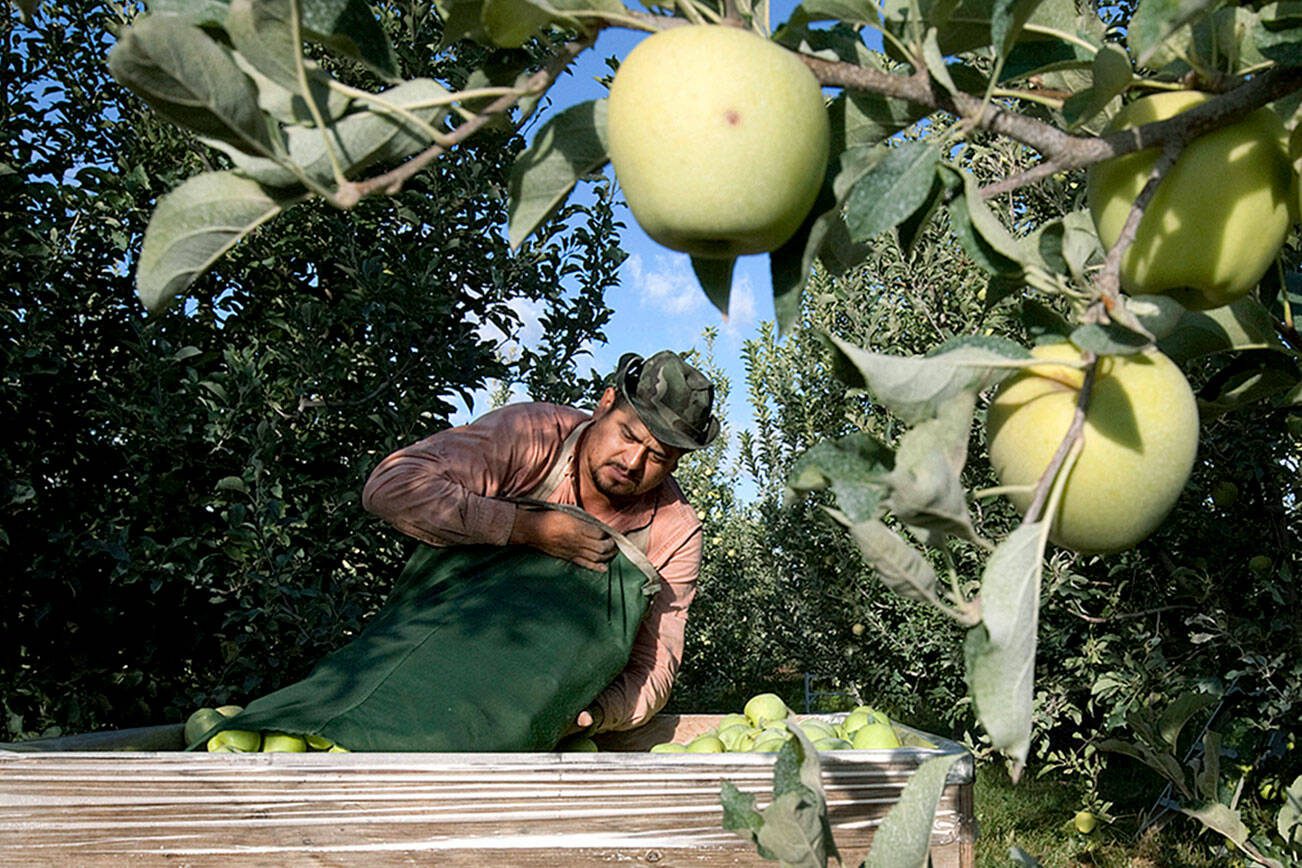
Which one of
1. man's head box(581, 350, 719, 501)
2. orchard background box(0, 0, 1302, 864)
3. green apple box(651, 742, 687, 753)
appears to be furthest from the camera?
orchard background box(0, 0, 1302, 864)

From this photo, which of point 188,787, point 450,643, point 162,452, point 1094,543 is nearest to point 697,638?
point 162,452

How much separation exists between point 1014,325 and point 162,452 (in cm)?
273

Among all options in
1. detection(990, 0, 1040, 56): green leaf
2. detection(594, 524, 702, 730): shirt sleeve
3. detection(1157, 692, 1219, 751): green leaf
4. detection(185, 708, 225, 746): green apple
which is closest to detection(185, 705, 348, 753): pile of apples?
detection(185, 708, 225, 746): green apple

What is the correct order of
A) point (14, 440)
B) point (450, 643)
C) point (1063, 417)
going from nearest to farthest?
point (1063, 417), point (450, 643), point (14, 440)

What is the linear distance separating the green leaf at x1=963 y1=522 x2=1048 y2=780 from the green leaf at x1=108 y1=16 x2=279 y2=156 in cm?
41

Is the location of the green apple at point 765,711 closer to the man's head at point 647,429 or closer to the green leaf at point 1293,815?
the man's head at point 647,429

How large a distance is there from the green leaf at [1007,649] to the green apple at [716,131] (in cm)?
21

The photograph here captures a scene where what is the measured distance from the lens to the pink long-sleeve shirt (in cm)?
236

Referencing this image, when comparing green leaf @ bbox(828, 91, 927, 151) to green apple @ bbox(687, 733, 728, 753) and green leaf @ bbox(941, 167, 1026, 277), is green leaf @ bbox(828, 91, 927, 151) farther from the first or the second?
green apple @ bbox(687, 733, 728, 753)

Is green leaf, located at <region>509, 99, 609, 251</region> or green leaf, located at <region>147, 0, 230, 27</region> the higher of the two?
green leaf, located at <region>147, 0, 230, 27</region>

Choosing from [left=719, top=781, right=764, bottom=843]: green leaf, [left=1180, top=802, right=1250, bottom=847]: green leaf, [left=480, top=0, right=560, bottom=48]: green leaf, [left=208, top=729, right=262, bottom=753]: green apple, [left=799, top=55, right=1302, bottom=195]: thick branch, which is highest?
[left=480, top=0, right=560, bottom=48]: green leaf

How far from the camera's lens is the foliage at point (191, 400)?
294 centimetres

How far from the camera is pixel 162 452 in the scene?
3082 mm

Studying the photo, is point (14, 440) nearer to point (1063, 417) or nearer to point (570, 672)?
point (570, 672)
